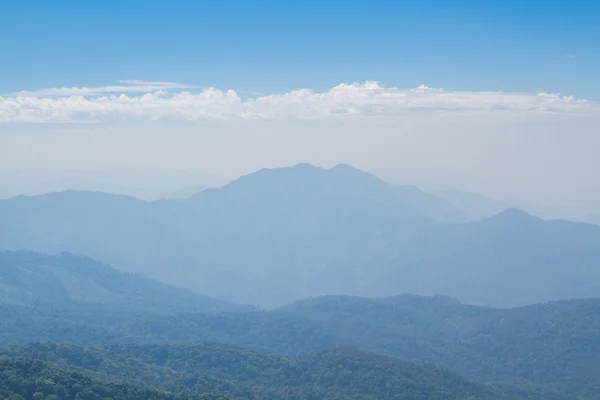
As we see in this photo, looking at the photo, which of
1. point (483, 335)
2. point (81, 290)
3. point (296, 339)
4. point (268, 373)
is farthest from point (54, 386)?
point (81, 290)

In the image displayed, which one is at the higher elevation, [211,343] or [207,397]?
[207,397]

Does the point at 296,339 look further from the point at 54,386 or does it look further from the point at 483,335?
the point at 54,386

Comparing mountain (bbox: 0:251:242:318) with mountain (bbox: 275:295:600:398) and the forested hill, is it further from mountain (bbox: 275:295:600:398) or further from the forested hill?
the forested hill

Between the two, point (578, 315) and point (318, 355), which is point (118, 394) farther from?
point (578, 315)

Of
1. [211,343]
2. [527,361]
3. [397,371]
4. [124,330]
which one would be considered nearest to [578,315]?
[527,361]

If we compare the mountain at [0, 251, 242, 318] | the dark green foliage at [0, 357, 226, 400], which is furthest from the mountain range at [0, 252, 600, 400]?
the dark green foliage at [0, 357, 226, 400]
